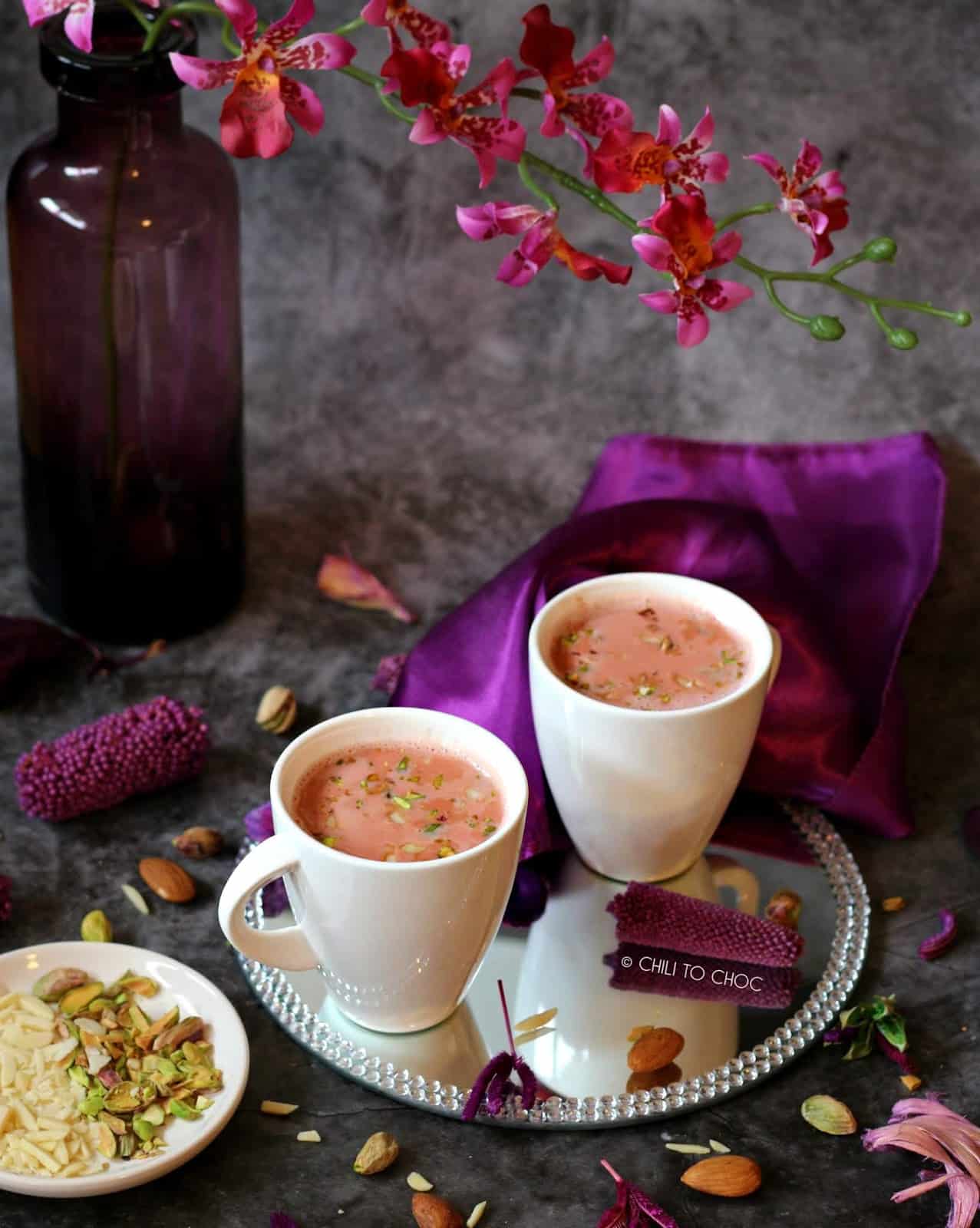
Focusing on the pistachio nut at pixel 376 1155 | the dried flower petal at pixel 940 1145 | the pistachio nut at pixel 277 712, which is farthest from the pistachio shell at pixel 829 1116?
the pistachio nut at pixel 277 712

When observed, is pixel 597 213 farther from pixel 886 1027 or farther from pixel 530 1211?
pixel 530 1211

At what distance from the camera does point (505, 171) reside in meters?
1.62

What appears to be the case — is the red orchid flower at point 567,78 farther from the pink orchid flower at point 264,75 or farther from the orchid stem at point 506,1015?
the orchid stem at point 506,1015

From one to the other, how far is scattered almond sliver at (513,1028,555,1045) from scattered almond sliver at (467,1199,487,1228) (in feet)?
0.38

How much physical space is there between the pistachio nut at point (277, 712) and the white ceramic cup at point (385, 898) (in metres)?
0.28

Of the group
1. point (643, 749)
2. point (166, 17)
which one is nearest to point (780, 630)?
point (643, 749)

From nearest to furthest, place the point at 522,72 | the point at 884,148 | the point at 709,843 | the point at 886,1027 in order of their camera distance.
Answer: the point at 522,72 → the point at 886,1027 → the point at 709,843 → the point at 884,148

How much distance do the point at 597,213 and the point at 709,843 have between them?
701 millimetres

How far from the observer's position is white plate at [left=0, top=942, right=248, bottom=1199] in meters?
0.85

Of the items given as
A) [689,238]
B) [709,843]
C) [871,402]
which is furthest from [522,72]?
[871,402]

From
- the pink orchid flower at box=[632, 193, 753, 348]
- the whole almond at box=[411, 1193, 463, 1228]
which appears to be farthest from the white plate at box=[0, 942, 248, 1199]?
the pink orchid flower at box=[632, 193, 753, 348]

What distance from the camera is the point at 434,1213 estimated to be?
0.87 metres

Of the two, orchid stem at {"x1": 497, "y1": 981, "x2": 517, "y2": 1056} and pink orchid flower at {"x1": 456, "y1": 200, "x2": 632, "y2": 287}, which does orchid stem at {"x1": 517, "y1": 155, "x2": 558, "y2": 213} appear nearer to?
pink orchid flower at {"x1": 456, "y1": 200, "x2": 632, "y2": 287}

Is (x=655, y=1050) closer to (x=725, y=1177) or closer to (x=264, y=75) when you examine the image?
(x=725, y=1177)
